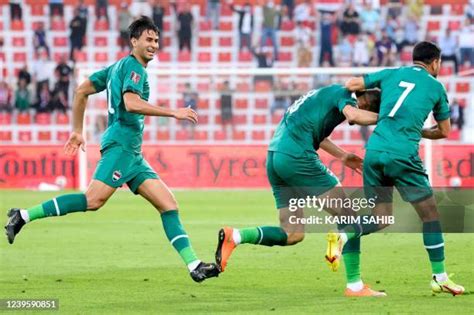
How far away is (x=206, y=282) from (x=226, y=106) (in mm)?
15379

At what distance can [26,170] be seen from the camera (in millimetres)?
26109

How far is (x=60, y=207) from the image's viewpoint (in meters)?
10.4

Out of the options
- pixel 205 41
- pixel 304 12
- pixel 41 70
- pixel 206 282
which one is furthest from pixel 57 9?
pixel 206 282

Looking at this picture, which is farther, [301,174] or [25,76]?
[25,76]

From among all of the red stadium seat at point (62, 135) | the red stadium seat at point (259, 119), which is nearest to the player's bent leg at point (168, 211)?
the red stadium seat at point (259, 119)

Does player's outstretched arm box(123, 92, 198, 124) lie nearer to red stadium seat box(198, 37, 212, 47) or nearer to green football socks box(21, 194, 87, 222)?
green football socks box(21, 194, 87, 222)

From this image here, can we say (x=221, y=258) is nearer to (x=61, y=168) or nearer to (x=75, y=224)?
(x=75, y=224)

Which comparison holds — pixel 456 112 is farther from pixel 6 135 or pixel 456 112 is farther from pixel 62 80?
pixel 6 135

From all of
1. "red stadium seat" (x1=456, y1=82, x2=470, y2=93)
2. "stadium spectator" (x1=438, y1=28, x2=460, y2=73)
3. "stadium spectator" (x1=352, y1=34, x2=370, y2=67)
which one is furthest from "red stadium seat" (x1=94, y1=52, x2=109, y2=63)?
"red stadium seat" (x1=456, y1=82, x2=470, y2=93)

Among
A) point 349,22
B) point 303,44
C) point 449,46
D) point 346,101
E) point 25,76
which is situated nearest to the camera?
point 346,101

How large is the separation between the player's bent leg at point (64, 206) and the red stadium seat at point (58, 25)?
873 inches

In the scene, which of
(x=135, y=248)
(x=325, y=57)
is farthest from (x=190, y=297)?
(x=325, y=57)

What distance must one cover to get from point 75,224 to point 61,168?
8246mm

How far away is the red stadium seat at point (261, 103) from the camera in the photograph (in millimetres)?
26016
